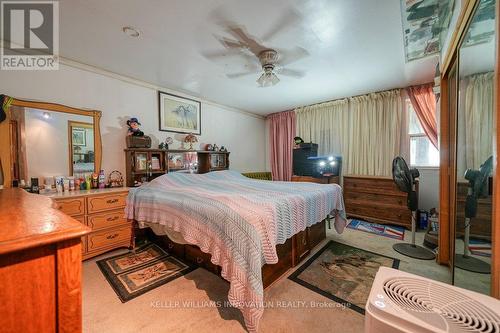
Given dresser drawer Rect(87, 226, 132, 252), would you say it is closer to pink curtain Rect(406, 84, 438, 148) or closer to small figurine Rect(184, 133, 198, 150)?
small figurine Rect(184, 133, 198, 150)

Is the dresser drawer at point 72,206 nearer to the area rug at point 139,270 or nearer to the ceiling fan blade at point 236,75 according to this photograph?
the area rug at point 139,270

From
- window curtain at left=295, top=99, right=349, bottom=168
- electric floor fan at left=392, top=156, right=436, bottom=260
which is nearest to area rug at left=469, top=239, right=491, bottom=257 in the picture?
electric floor fan at left=392, top=156, right=436, bottom=260

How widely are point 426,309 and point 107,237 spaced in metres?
2.95

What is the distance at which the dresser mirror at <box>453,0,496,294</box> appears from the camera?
1.04m

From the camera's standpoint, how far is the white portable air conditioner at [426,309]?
63 cm

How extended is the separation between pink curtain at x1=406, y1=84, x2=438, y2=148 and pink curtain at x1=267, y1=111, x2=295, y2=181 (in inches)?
94.8

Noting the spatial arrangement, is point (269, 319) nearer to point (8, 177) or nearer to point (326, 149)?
point (8, 177)

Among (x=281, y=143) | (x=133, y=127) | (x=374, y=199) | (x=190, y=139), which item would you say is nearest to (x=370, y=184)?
(x=374, y=199)

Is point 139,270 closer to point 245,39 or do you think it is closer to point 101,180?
point 101,180

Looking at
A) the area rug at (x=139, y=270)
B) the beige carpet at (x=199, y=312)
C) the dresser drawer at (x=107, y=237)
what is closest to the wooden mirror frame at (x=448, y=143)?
the beige carpet at (x=199, y=312)

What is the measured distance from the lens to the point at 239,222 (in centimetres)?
148

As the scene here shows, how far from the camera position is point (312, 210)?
7.17ft

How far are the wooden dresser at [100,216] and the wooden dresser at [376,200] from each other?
385cm

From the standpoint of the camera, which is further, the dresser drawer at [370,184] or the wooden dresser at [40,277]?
the dresser drawer at [370,184]
